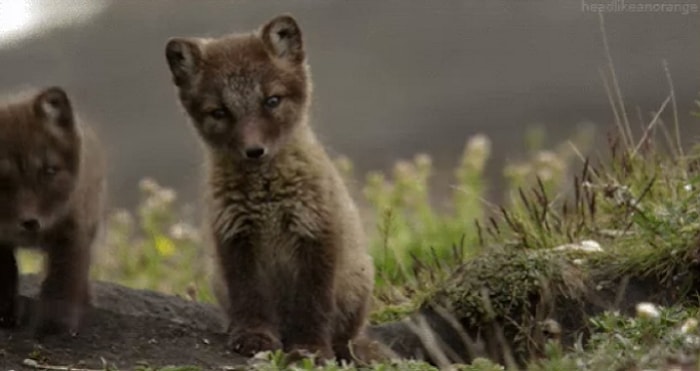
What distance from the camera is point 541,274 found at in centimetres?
753

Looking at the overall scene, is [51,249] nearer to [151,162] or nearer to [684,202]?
[684,202]

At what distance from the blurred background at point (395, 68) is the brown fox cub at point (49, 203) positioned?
20.7ft

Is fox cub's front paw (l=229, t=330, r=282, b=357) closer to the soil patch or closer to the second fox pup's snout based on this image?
the soil patch

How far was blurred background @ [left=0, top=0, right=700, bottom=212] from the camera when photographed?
14.0 metres

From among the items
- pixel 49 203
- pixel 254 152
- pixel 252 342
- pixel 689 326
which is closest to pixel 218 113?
pixel 254 152

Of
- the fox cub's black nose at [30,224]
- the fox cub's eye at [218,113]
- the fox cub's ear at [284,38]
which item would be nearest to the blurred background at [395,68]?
the fox cub's ear at [284,38]

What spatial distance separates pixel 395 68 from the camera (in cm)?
1523

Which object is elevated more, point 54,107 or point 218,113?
point 54,107

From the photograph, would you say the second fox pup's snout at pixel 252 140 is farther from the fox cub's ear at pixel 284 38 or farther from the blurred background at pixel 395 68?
the blurred background at pixel 395 68

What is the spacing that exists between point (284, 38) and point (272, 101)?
0.39m

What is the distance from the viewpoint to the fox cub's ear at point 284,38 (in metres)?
7.29

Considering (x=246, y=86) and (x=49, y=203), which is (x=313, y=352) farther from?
(x=49, y=203)

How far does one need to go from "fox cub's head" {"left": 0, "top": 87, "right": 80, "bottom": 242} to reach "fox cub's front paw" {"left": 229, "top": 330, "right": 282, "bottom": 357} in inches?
37.9

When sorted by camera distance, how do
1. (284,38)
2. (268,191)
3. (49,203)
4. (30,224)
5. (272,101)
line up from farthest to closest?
(284,38) → (268,191) → (272,101) → (49,203) → (30,224)
